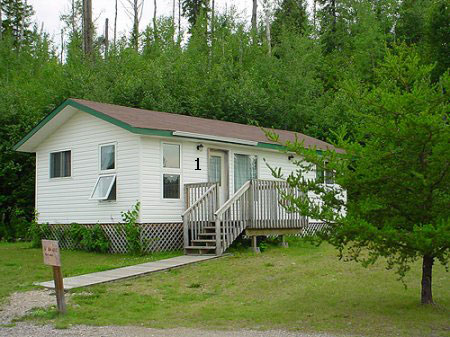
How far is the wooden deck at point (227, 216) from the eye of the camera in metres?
15.7

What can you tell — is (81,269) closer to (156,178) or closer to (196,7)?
(156,178)

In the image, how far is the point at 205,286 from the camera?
1198 cm

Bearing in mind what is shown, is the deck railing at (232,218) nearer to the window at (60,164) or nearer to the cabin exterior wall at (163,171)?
the cabin exterior wall at (163,171)

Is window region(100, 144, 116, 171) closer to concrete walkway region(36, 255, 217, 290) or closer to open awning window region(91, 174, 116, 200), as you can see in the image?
open awning window region(91, 174, 116, 200)

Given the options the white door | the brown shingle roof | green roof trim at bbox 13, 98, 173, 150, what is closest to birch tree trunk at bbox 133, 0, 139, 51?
the brown shingle roof

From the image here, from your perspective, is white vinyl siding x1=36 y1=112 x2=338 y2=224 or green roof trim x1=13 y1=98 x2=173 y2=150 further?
white vinyl siding x1=36 y1=112 x2=338 y2=224

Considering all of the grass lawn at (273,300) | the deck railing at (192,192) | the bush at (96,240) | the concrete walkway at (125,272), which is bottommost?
the grass lawn at (273,300)

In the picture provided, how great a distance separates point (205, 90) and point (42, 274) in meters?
18.5

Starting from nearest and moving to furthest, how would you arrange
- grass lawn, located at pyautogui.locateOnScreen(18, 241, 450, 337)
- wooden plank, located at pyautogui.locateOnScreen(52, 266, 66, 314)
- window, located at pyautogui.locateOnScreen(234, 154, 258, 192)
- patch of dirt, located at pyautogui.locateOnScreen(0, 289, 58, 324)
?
grass lawn, located at pyautogui.locateOnScreen(18, 241, 450, 337) < wooden plank, located at pyautogui.locateOnScreen(52, 266, 66, 314) < patch of dirt, located at pyautogui.locateOnScreen(0, 289, 58, 324) < window, located at pyautogui.locateOnScreen(234, 154, 258, 192)

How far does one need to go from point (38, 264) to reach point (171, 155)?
14.6 ft

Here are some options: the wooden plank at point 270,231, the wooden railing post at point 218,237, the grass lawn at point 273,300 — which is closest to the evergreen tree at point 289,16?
the wooden plank at point 270,231

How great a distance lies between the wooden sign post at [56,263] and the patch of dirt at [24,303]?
0.72 metres

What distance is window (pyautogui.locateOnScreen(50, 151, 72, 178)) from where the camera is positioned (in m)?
18.7

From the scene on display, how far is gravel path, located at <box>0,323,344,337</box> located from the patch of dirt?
3.19 feet
